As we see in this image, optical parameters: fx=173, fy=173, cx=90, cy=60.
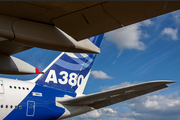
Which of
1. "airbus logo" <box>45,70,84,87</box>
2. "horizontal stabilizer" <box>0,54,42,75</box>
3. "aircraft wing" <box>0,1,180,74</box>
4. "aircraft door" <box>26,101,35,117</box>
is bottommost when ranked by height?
"aircraft door" <box>26,101,35,117</box>

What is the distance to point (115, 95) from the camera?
876 centimetres

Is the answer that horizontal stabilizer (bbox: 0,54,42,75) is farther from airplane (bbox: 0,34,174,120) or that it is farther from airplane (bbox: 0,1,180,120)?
airplane (bbox: 0,34,174,120)

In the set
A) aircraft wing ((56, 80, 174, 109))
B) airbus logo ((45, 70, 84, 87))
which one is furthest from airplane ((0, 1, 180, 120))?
airbus logo ((45, 70, 84, 87))

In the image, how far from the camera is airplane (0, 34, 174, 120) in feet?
27.6

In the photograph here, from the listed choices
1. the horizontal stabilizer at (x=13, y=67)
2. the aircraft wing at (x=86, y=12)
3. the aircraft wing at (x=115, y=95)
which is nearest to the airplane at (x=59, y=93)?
the aircraft wing at (x=115, y=95)

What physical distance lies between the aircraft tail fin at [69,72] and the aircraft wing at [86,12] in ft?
23.4

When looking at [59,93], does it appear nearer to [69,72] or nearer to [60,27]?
[69,72]

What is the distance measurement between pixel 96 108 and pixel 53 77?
3505mm

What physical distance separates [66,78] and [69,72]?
1.64 feet

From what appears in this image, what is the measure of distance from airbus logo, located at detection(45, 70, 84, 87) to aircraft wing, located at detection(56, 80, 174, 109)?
1.56 meters

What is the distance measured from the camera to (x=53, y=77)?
37.8 ft

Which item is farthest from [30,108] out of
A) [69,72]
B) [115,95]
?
[115,95]

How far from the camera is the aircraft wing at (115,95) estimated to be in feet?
24.8

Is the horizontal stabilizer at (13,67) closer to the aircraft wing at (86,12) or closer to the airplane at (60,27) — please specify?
the airplane at (60,27)
